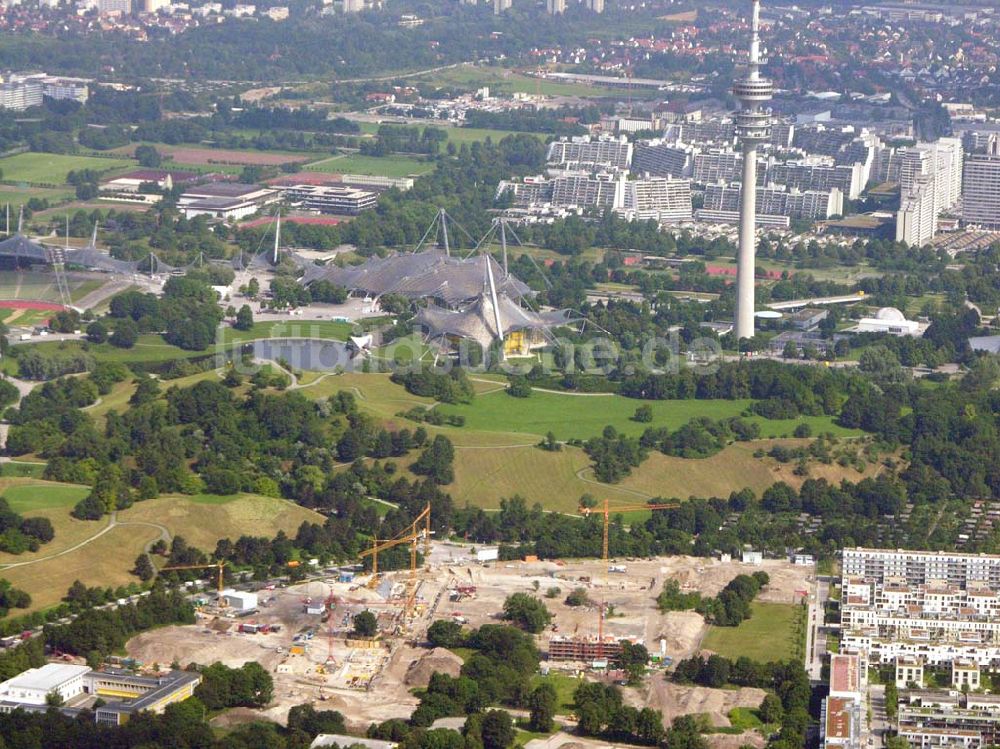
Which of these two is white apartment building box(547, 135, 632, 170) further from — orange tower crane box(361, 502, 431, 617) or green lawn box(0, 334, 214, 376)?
orange tower crane box(361, 502, 431, 617)

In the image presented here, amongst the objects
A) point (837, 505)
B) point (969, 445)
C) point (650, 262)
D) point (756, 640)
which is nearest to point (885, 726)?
point (756, 640)

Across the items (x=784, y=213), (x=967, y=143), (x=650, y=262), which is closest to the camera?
(x=650, y=262)

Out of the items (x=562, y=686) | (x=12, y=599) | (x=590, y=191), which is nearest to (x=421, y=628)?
(x=562, y=686)

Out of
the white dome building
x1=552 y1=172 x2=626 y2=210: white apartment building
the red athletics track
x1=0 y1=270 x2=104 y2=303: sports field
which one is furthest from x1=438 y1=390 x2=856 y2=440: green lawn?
x1=552 y1=172 x2=626 y2=210: white apartment building

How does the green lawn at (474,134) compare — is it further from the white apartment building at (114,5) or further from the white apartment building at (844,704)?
the white apartment building at (844,704)

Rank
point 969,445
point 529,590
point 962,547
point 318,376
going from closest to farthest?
point 529,590
point 962,547
point 969,445
point 318,376

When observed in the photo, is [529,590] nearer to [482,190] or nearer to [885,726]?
[885,726]
